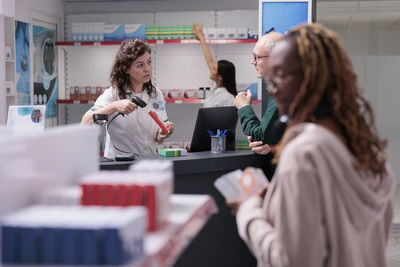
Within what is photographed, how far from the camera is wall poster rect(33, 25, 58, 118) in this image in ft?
21.7

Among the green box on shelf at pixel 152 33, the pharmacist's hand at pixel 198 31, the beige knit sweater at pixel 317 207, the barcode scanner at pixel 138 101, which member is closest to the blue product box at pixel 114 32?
the green box on shelf at pixel 152 33

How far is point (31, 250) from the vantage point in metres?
1.09

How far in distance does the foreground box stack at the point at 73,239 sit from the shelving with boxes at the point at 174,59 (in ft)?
18.2

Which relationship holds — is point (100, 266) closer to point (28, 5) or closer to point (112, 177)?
point (112, 177)

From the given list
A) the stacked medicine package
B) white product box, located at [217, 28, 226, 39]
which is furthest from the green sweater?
white product box, located at [217, 28, 226, 39]

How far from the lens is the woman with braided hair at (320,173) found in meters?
1.35

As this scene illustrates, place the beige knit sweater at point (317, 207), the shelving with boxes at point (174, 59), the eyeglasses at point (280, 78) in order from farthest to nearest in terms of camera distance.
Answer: the shelving with boxes at point (174, 59), the eyeglasses at point (280, 78), the beige knit sweater at point (317, 207)

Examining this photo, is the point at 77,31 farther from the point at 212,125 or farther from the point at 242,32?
the point at 212,125

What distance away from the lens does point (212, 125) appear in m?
3.70

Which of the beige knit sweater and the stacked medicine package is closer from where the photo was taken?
the stacked medicine package

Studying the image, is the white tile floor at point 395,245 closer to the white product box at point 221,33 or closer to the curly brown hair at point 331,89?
the white product box at point 221,33

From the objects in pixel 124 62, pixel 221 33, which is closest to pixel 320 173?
pixel 124 62

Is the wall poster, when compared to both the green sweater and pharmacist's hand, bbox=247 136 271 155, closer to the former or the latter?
pharmacist's hand, bbox=247 136 271 155


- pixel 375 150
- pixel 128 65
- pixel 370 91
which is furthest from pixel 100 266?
pixel 370 91
